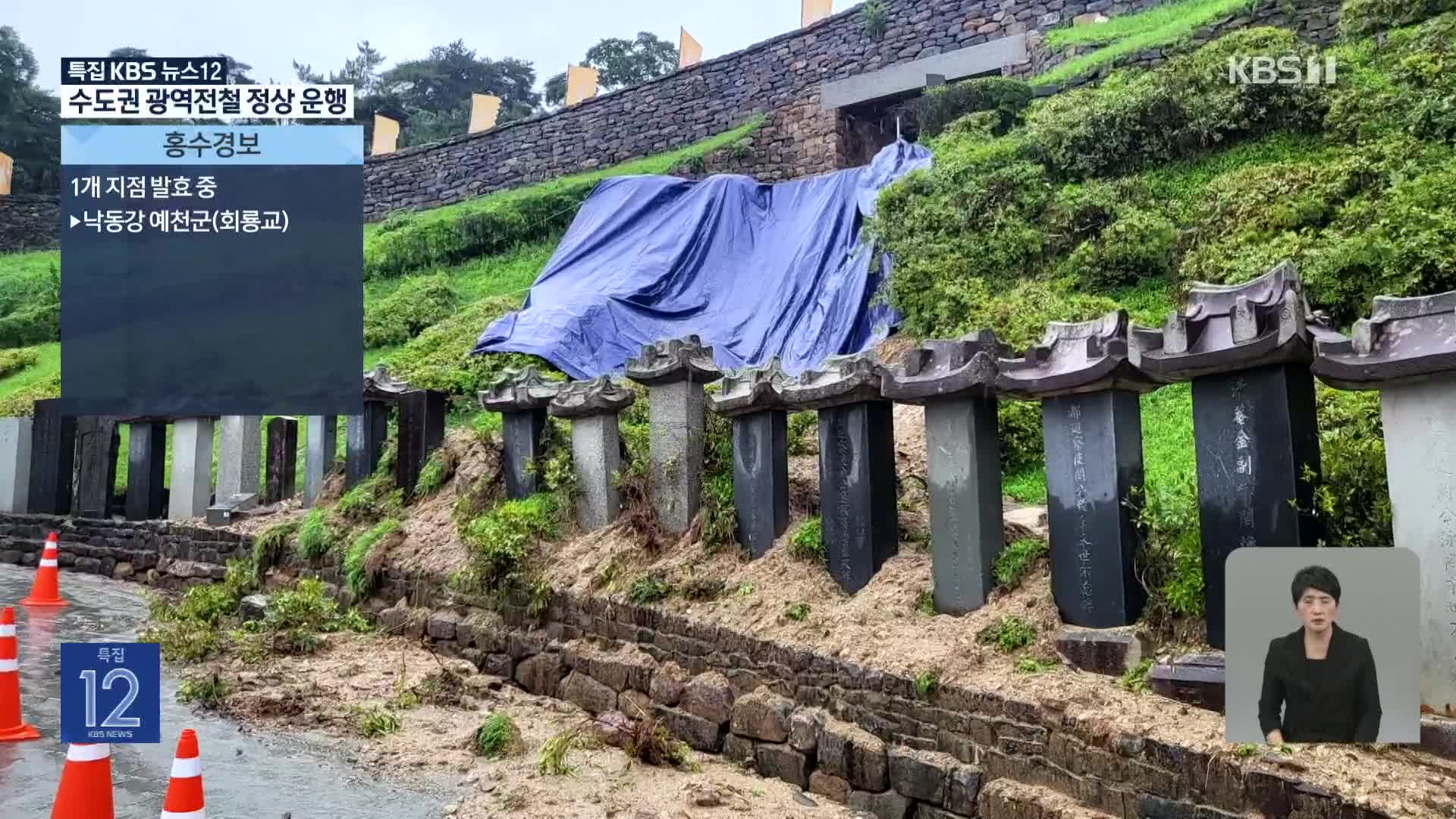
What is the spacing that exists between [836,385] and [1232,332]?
209 cm

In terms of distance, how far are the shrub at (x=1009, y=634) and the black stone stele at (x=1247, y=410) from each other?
0.76 meters

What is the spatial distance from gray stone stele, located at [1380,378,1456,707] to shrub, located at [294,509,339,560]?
315 inches

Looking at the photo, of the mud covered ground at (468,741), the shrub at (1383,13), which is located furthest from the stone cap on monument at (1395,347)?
the shrub at (1383,13)

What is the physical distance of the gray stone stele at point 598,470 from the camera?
24.2 ft

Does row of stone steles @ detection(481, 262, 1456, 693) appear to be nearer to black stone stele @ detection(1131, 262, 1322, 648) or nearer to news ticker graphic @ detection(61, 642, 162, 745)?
black stone stele @ detection(1131, 262, 1322, 648)

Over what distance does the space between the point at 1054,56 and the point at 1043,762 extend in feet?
47.1

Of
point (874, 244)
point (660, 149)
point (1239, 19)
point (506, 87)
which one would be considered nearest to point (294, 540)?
point (874, 244)

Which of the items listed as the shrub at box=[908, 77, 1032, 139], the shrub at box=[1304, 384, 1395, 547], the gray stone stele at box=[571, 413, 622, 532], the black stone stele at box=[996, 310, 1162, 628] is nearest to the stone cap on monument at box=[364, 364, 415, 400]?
the gray stone stele at box=[571, 413, 622, 532]

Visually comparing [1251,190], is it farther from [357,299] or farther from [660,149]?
[660,149]

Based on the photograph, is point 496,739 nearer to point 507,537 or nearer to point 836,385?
point 507,537

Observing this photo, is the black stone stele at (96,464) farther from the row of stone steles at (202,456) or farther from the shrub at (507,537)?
the shrub at (507,537)

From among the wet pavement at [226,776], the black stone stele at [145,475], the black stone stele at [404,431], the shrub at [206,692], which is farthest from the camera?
the black stone stele at [145,475]

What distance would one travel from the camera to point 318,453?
410 inches

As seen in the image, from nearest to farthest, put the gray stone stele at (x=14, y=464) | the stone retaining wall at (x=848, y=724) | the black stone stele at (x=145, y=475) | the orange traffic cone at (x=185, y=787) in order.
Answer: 1. the orange traffic cone at (x=185, y=787)
2. the stone retaining wall at (x=848, y=724)
3. the black stone stele at (x=145, y=475)
4. the gray stone stele at (x=14, y=464)
